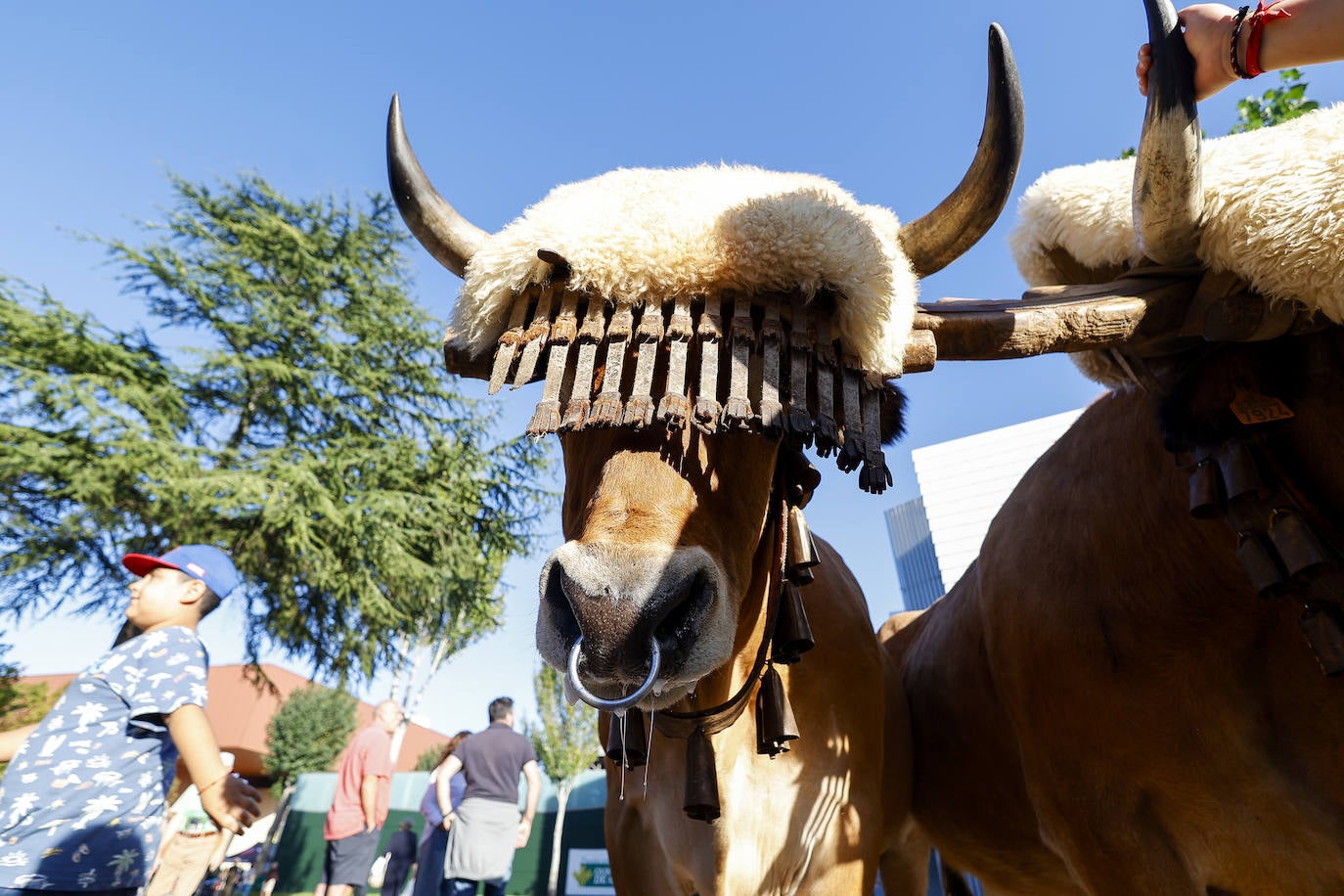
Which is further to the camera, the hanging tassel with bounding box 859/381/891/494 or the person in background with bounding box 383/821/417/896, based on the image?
the person in background with bounding box 383/821/417/896

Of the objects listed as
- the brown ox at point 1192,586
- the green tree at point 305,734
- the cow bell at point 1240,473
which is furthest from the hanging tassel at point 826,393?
the green tree at point 305,734

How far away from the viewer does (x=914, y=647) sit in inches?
130

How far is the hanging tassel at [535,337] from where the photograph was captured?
1694 mm

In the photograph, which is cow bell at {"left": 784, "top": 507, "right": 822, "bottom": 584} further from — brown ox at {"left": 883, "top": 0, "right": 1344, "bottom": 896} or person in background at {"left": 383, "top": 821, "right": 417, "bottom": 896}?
person in background at {"left": 383, "top": 821, "right": 417, "bottom": 896}

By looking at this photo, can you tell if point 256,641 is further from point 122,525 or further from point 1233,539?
point 1233,539

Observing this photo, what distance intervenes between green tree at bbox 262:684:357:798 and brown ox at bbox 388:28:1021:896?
25.9 meters

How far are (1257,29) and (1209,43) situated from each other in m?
0.08

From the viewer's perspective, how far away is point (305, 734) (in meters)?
25.8

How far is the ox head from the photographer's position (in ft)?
4.97

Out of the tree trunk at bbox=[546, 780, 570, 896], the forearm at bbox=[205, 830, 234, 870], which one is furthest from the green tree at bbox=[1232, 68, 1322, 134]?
the tree trunk at bbox=[546, 780, 570, 896]

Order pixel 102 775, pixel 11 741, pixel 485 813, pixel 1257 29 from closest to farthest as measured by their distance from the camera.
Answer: pixel 1257 29 → pixel 102 775 → pixel 11 741 → pixel 485 813

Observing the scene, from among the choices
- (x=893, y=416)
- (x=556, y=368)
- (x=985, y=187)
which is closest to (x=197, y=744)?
(x=556, y=368)

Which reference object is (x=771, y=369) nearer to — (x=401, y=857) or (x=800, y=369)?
(x=800, y=369)

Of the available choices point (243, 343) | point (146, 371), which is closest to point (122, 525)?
point (146, 371)
